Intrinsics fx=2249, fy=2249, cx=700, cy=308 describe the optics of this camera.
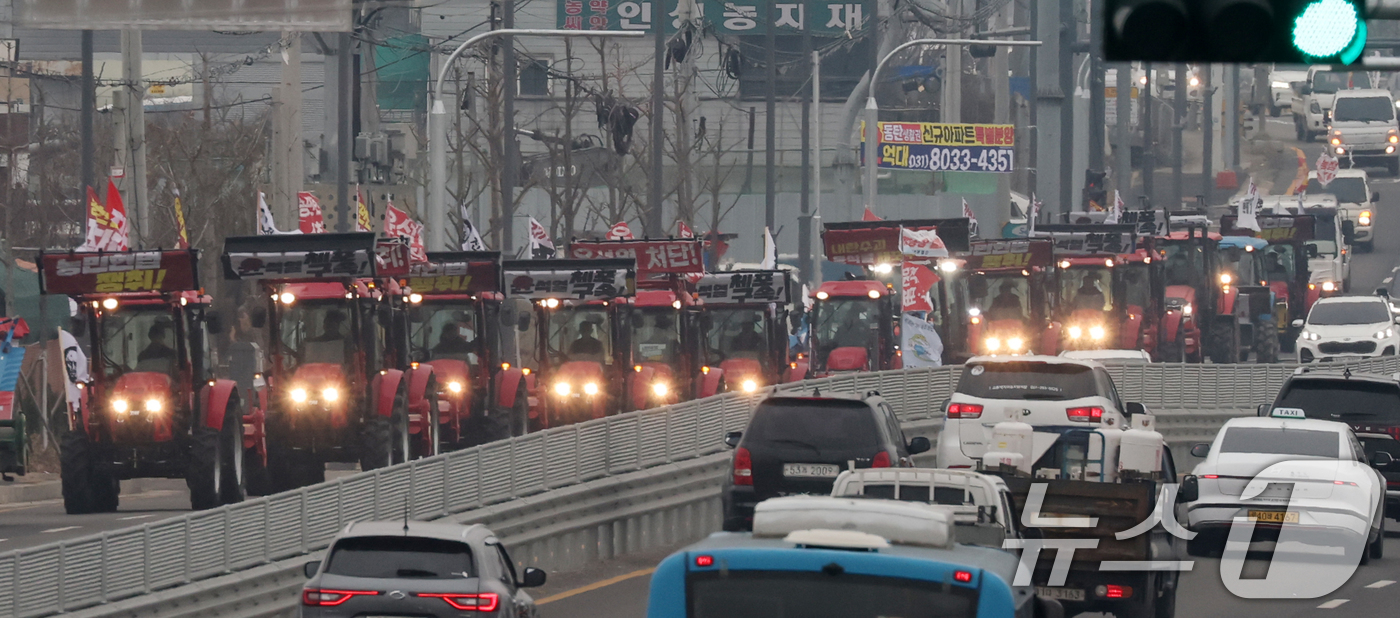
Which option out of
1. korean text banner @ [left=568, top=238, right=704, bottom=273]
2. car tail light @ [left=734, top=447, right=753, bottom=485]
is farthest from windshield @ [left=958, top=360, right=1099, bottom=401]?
korean text banner @ [left=568, top=238, right=704, bottom=273]

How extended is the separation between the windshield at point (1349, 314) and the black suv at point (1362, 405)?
20202 millimetres

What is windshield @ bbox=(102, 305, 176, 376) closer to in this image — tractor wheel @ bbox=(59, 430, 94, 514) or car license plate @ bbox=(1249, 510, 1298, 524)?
tractor wheel @ bbox=(59, 430, 94, 514)

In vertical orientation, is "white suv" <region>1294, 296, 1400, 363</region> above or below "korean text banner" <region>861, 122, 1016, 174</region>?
below

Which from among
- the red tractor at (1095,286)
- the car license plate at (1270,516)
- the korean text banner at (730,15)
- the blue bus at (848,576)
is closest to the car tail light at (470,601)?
the blue bus at (848,576)

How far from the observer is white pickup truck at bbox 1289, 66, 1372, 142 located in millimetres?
94938

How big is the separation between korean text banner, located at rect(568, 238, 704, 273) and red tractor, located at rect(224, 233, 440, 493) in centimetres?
816

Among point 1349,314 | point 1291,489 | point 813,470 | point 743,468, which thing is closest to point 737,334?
point 1291,489

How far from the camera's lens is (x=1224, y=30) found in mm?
7781

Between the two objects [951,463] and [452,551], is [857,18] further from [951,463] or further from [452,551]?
[452,551]

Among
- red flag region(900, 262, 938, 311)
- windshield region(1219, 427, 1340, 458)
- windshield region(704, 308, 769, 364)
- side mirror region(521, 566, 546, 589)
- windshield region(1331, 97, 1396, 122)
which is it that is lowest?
side mirror region(521, 566, 546, 589)

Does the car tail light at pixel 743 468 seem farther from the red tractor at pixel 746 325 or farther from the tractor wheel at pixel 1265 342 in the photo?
the tractor wheel at pixel 1265 342

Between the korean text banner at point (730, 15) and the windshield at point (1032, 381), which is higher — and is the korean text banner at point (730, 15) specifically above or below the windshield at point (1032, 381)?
above

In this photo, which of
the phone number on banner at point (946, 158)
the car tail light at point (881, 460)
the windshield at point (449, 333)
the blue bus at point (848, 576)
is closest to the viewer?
the blue bus at point (848, 576)

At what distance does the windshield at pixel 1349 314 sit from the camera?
45.2 m
